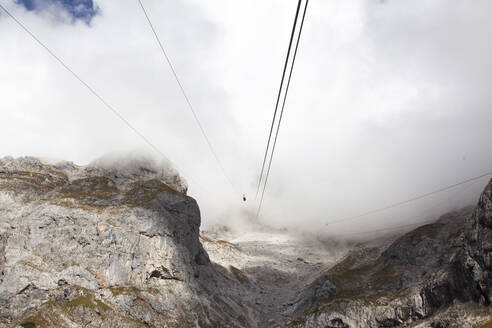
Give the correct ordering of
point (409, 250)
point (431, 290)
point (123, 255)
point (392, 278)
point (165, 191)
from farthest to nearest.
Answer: point (165, 191)
point (409, 250)
point (392, 278)
point (123, 255)
point (431, 290)

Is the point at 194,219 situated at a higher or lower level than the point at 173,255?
higher

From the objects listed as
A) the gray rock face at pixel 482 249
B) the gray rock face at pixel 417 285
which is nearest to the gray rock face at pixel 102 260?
the gray rock face at pixel 417 285

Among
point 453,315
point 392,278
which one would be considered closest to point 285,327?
point 392,278

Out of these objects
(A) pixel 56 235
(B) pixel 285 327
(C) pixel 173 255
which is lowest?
(B) pixel 285 327

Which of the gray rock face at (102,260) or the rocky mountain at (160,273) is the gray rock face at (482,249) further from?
the gray rock face at (102,260)

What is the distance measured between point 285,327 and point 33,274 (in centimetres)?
7586

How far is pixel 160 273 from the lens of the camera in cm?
10094

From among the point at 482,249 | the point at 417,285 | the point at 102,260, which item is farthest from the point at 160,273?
the point at 482,249

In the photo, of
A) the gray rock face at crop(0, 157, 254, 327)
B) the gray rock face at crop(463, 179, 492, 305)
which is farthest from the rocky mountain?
the gray rock face at crop(0, 157, 254, 327)

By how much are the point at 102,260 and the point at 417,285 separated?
311ft

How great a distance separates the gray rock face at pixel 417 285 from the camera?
A: 2662 inches

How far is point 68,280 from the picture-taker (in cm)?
8325

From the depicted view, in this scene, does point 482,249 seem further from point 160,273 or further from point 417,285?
point 160,273

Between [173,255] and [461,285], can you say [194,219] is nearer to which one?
[173,255]
